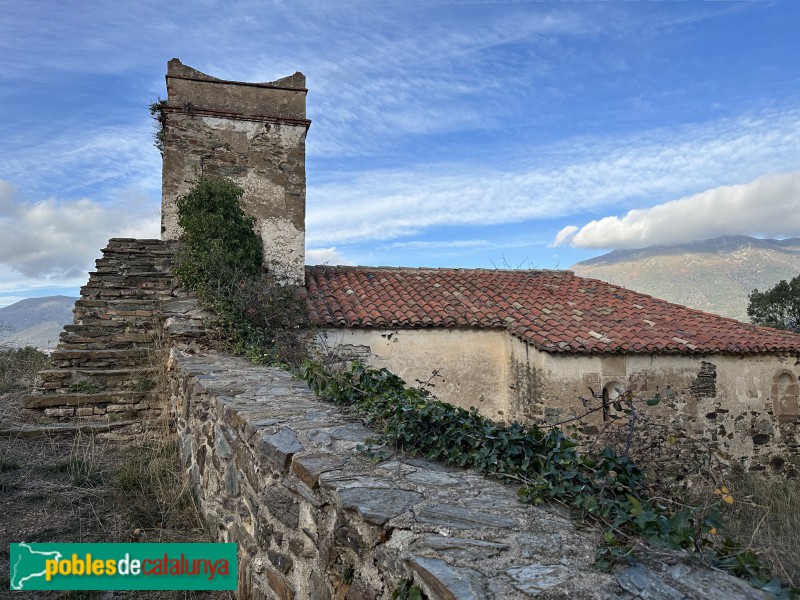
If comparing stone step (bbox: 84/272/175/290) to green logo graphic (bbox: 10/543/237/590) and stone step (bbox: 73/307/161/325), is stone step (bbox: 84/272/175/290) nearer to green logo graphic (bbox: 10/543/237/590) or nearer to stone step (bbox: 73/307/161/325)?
stone step (bbox: 73/307/161/325)

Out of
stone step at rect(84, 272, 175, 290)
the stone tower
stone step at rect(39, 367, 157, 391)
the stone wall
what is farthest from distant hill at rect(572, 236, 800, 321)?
the stone wall

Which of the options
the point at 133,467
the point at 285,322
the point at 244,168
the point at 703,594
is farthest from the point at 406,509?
the point at 244,168

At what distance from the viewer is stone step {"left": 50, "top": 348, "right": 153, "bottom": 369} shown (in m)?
7.04

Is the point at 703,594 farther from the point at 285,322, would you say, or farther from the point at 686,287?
the point at 686,287

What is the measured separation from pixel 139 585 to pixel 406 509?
6.90 feet

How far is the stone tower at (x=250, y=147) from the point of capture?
10.9m

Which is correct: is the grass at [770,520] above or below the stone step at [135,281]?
below

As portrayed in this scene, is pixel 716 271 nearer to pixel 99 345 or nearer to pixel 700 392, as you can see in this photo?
pixel 700 392

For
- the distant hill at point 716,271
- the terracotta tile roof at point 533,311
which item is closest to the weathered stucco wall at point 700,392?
the terracotta tile roof at point 533,311

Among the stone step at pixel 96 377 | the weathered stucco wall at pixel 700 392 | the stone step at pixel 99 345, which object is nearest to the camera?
the stone step at pixel 96 377

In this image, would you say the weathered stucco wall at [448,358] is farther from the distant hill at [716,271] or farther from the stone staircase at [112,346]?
the distant hill at [716,271]

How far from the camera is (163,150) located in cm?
1090

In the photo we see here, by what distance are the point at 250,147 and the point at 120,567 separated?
960cm

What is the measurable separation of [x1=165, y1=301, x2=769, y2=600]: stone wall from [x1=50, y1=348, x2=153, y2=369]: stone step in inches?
151
